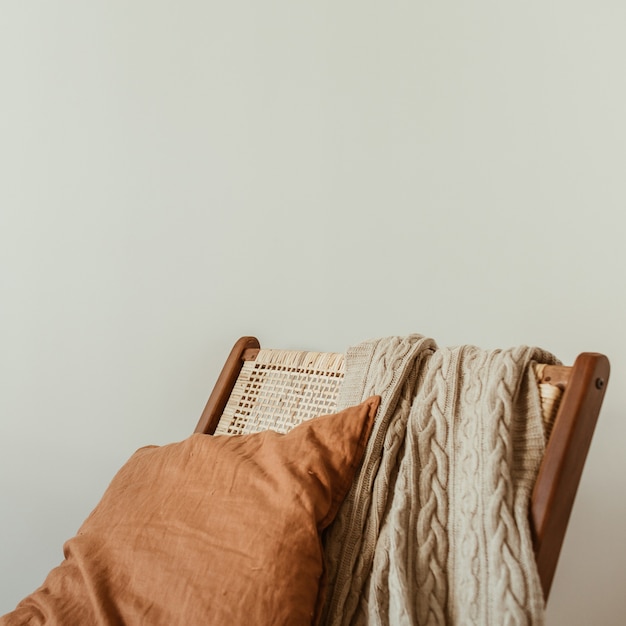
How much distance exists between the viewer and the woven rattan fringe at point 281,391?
3.67 ft

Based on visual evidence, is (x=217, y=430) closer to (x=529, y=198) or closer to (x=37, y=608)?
(x=37, y=608)

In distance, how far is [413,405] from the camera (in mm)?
882

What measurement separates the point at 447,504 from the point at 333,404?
35 centimetres

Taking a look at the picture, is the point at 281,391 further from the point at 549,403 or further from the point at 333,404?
the point at 549,403

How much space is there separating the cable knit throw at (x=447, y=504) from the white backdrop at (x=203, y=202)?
0.40 meters

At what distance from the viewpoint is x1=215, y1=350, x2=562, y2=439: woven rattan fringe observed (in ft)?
3.67

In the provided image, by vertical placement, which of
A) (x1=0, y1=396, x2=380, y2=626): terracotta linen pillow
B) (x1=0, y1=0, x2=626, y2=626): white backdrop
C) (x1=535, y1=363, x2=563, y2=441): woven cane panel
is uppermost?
(x1=0, y1=0, x2=626, y2=626): white backdrop

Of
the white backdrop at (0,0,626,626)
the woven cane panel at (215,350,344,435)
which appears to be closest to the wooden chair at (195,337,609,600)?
the woven cane panel at (215,350,344,435)

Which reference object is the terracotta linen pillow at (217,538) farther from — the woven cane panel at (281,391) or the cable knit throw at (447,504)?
the woven cane panel at (281,391)

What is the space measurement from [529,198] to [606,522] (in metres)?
0.60

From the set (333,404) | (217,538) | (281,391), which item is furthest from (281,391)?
(217,538)

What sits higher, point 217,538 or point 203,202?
point 203,202

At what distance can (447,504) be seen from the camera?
78cm

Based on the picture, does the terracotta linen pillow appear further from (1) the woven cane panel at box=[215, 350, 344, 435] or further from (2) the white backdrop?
(2) the white backdrop
